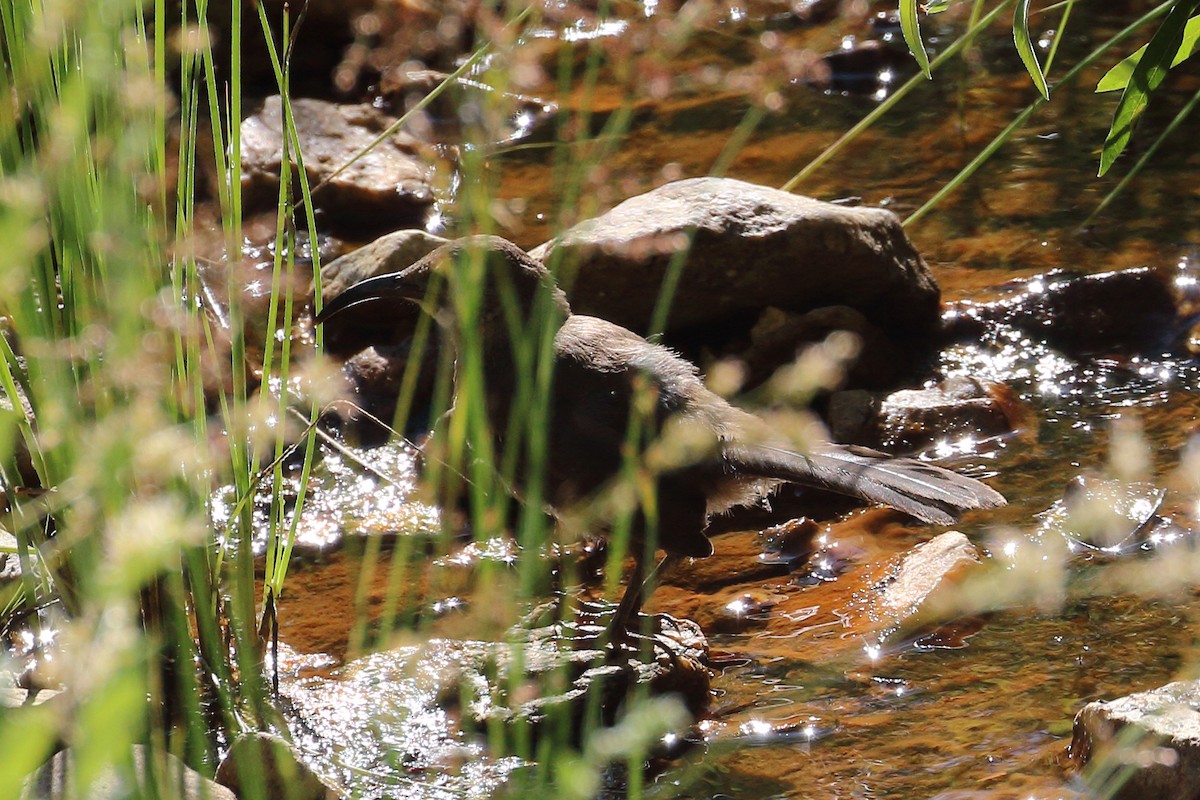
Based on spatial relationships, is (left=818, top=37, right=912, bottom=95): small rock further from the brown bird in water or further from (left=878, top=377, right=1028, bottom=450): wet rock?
the brown bird in water

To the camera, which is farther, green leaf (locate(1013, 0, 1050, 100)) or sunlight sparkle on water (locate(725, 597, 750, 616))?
sunlight sparkle on water (locate(725, 597, 750, 616))

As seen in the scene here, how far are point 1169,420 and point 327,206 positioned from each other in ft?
14.9

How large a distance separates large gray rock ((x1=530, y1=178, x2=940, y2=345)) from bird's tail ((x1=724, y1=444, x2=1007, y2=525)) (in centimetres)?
176

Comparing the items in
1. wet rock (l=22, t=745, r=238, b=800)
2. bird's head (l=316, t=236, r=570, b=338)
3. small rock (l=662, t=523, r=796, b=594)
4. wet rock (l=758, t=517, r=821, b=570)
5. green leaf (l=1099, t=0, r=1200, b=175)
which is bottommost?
small rock (l=662, t=523, r=796, b=594)

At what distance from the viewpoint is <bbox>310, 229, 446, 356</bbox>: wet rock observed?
590 centimetres

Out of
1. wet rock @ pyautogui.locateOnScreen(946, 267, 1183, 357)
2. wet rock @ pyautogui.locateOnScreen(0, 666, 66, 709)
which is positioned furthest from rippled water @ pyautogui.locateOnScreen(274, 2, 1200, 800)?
wet rock @ pyautogui.locateOnScreen(0, 666, 66, 709)

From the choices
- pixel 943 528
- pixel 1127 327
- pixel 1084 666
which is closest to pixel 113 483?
pixel 1084 666

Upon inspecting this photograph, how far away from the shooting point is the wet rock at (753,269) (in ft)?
17.8

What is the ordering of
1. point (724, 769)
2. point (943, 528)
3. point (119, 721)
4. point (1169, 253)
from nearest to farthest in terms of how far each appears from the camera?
point (119, 721) < point (724, 769) < point (943, 528) < point (1169, 253)

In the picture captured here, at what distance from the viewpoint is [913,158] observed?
7355mm

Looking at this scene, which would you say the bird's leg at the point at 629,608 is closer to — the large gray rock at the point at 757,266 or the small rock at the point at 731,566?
the small rock at the point at 731,566

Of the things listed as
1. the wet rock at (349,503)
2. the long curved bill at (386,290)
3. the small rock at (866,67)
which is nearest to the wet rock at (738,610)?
the wet rock at (349,503)

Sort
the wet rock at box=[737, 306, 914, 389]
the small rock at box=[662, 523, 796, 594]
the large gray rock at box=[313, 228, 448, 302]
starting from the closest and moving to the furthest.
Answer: the small rock at box=[662, 523, 796, 594] < the wet rock at box=[737, 306, 914, 389] < the large gray rock at box=[313, 228, 448, 302]

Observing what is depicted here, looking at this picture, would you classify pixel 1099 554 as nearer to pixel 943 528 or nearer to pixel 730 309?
pixel 943 528
